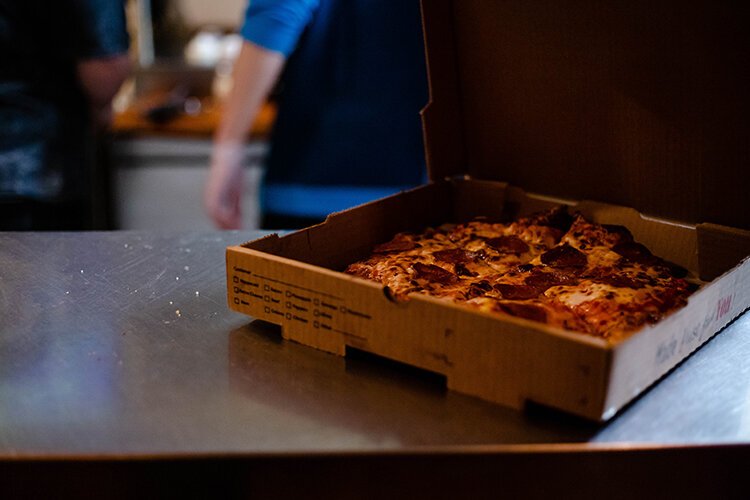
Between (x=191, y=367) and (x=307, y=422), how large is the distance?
0.70 ft

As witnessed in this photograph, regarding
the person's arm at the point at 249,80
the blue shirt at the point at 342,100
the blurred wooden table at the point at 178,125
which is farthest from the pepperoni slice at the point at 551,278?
the blurred wooden table at the point at 178,125

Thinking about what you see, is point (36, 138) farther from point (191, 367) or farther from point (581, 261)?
point (581, 261)

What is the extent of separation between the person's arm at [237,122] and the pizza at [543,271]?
775 millimetres

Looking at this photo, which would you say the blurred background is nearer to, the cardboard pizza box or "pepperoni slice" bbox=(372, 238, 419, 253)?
the cardboard pizza box

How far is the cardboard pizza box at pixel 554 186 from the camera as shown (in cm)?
96

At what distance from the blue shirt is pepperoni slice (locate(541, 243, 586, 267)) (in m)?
0.79

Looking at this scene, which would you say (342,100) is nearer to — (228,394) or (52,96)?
(52,96)

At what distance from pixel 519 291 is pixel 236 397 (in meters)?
0.41

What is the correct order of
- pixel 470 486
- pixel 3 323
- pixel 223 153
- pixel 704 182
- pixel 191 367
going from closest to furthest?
pixel 470 486
pixel 191 367
pixel 3 323
pixel 704 182
pixel 223 153

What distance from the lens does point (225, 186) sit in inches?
90.1

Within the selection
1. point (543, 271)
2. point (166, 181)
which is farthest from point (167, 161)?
point (543, 271)

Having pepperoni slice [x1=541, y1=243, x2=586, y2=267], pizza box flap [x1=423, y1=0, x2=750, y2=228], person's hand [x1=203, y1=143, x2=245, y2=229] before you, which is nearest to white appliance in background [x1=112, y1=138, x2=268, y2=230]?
person's hand [x1=203, y1=143, x2=245, y2=229]

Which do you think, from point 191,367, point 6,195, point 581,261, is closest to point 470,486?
point 191,367

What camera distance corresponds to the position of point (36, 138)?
2365mm
